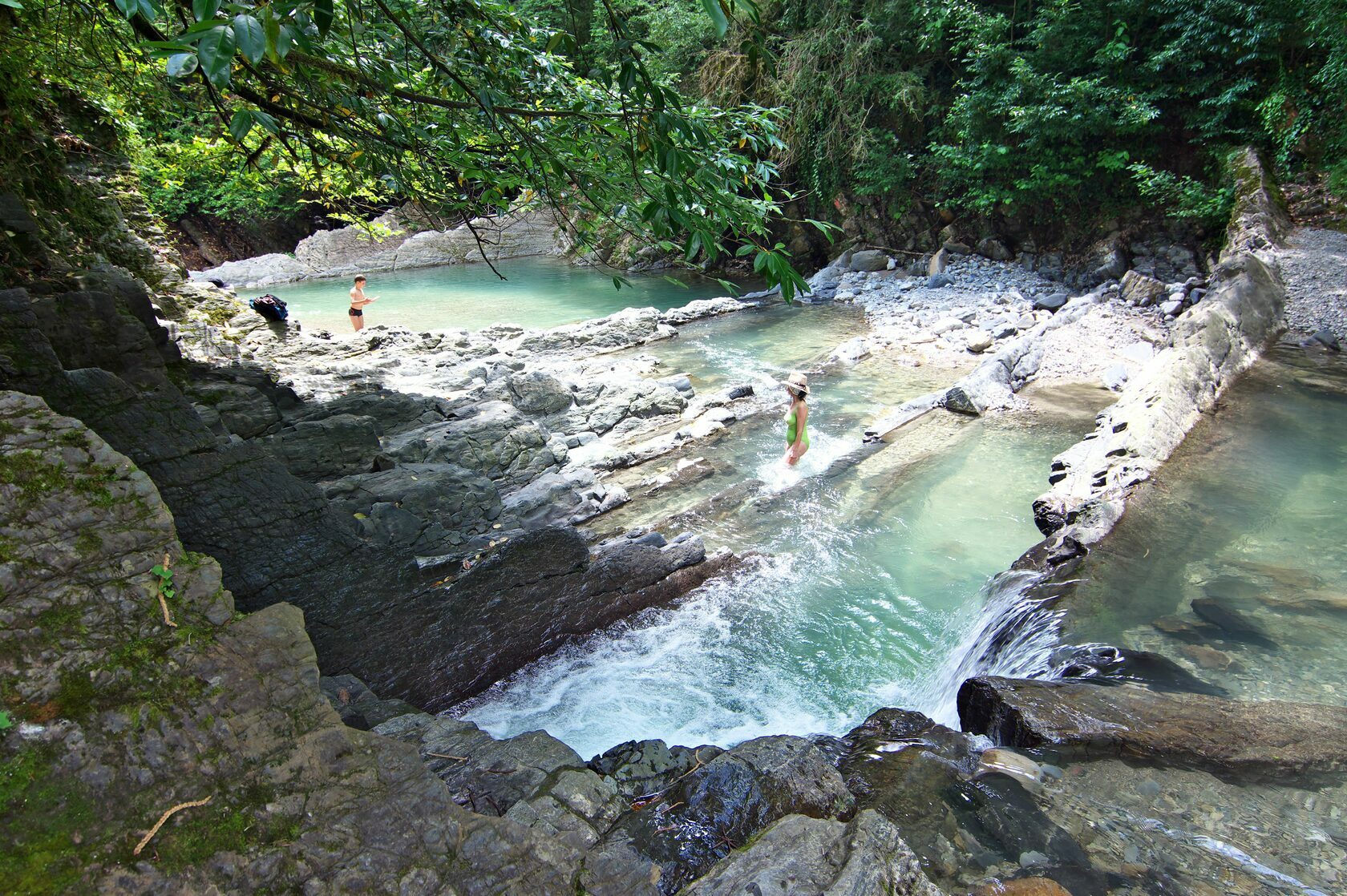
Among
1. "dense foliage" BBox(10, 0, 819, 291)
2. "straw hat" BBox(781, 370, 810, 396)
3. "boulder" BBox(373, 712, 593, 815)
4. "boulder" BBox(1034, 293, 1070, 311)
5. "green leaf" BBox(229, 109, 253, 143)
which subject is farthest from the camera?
"boulder" BBox(1034, 293, 1070, 311)

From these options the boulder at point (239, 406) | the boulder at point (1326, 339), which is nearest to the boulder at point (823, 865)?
the boulder at point (239, 406)

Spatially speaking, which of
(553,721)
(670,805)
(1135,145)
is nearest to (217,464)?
(553,721)

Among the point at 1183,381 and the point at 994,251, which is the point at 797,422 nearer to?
the point at 1183,381

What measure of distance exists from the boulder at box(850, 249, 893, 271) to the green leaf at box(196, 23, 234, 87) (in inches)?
750

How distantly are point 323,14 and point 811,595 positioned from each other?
561 centimetres

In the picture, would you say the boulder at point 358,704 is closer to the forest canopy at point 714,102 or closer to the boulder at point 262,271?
the forest canopy at point 714,102

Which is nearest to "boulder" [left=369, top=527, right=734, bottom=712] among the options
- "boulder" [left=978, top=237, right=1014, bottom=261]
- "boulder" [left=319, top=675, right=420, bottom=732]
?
"boulder" [left=319, top=675, right=420, bottom=732]

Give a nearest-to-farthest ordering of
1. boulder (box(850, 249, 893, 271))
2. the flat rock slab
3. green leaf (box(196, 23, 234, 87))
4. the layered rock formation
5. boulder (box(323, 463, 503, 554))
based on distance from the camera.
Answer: green leaf (box(196, 23, 234, 87))
the flat rock slab
boulder (box(323, 463, 503, 554))
the layered rock formation
boulder (box(850, 249, 893, 271))

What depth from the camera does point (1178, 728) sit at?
3.33m

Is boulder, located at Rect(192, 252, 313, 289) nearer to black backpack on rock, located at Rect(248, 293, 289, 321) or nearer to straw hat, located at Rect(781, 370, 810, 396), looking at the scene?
black backpack on rock, located at Rect(248, 293, 289, 321)

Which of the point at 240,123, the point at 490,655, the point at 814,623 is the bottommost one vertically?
the point at 814,623

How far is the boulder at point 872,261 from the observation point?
61.8 feet

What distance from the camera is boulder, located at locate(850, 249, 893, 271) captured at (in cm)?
1883

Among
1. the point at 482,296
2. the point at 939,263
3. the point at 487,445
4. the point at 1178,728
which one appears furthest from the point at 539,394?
the point at 482,296
